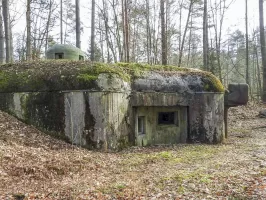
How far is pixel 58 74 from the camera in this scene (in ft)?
28.0

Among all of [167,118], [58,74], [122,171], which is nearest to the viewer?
[122,171]

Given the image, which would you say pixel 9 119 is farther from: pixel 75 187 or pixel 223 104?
pixel 223 104

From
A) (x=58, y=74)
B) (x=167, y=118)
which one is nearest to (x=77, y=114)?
(x=58, y=74)

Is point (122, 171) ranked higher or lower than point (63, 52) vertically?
lower

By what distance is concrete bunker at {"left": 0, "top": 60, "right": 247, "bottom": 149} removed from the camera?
8.10 meters

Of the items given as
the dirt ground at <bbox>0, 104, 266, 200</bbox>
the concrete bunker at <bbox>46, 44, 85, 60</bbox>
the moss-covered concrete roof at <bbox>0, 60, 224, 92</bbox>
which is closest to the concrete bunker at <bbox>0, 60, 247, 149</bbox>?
the moss-covered concrete roof at <bbox>0, 60, 224, 92</bbox>

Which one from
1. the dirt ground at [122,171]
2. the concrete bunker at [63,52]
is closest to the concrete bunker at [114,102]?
the dirt ground at [122,171]

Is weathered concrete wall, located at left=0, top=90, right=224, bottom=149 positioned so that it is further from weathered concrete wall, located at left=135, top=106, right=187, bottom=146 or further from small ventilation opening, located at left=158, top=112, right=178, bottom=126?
small ventilation opening, located at left=158, top=112, right=178, bottom=126

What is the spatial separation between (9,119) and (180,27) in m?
18.6

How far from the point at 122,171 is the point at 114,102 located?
272 centimetres

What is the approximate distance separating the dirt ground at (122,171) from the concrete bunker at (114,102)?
0.52 m

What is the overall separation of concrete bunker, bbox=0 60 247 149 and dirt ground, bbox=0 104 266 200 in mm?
522

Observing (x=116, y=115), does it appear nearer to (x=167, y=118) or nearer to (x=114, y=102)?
(x=114, y=102)

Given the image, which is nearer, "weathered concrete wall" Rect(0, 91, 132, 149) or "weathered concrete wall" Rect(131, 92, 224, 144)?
"weathered concrete wall" Rect(0, 91, 132, 149)
